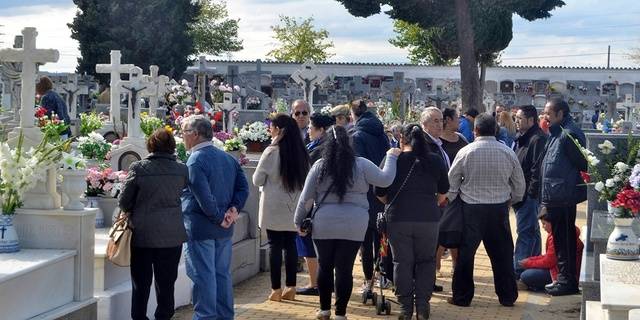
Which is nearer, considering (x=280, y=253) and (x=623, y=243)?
(x=623, y=243)

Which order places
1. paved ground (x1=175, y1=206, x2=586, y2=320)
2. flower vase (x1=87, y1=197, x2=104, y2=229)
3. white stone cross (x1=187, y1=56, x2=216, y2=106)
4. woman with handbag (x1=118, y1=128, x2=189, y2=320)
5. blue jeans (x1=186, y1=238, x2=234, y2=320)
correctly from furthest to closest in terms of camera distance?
white stone cross (x1=187, y1=56, x2=216, y2=106), flower vase (x1=87, y1=197, x2=104, y2=229), paved ground (x1=175, y1=206, x2=586, y2=320), blue jeans (x1=186, y1=238, x2=234, y2=320), woman with handbag (x1=118, y1=128, x2=189, y2=320)

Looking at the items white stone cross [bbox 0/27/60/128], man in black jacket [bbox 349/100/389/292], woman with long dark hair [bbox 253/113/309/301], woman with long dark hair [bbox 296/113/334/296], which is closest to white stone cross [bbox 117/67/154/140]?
white stone cross [bbox 0/27/60/128]

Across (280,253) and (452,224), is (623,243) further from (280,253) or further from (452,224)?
(280,253)

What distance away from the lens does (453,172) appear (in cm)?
1012

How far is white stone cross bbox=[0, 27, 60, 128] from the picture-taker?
10.7 m

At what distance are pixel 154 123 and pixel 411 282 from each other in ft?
24.4

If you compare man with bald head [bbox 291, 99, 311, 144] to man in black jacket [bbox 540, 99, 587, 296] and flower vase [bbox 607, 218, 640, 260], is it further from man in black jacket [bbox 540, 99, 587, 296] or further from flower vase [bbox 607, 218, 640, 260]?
flower vase [bbox 607, 218, 640, 260]

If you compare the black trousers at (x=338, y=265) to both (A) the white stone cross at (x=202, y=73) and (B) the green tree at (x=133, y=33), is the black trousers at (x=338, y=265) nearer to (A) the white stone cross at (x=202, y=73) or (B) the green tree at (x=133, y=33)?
(A) the white stone cross at (x=202, y=73)

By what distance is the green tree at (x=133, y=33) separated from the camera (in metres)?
47.4

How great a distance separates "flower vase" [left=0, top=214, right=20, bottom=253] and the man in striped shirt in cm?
419

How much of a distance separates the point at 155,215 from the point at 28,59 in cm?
375

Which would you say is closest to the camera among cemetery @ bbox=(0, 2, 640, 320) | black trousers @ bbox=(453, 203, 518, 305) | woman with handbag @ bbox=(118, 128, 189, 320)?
cemetery @ bbox=(0, 2, 640, 320)

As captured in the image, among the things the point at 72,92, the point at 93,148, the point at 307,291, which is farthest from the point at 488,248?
the point at 72,92

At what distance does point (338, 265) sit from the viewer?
8812 millimetres
